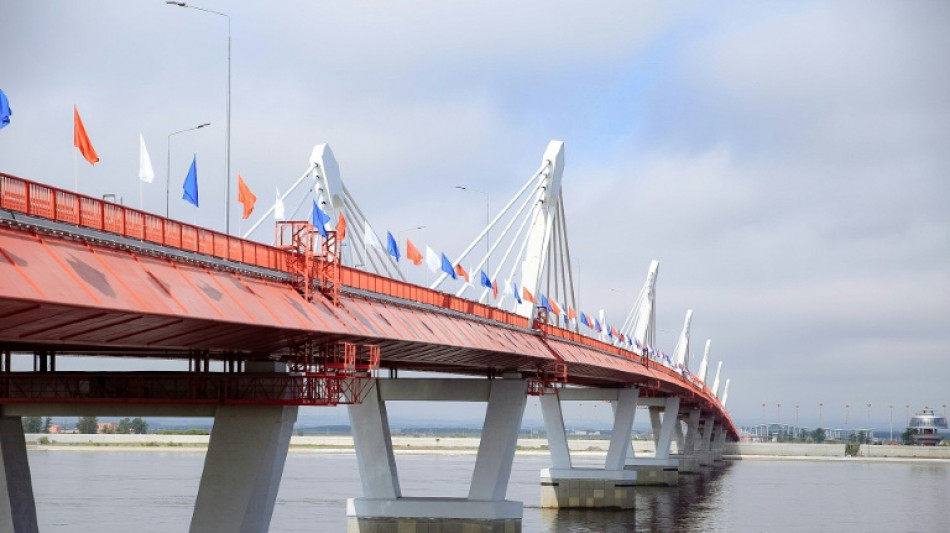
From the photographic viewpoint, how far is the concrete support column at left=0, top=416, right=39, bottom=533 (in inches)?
1393

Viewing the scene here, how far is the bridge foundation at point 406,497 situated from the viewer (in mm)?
58000

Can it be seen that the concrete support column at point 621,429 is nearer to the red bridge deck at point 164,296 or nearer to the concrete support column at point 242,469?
the red bridge deck at point 164,296

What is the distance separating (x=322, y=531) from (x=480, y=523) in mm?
15191

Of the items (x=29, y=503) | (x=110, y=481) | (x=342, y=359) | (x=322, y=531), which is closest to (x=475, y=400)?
(x=322, y=531)

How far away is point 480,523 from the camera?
59188mm

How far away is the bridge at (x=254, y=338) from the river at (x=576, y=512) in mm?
14839

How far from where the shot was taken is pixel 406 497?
58656 millimetres

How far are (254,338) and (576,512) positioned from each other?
57015 millimetres

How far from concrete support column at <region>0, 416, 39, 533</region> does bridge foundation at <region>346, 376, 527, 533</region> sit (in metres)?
21.7

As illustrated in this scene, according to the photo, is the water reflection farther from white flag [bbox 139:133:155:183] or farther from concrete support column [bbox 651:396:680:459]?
white flag [bbox 139:133:155:183]

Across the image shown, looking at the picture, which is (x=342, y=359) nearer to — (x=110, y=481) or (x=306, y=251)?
(x=306, y=251)

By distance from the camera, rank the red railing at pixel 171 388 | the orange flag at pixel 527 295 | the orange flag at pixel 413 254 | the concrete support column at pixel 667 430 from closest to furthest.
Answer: the red railing at pixel 171 388 → the orange flag at pixel 413 254 → the orange flag at pixel 527 295 → the concrete support column at pixel 667 430

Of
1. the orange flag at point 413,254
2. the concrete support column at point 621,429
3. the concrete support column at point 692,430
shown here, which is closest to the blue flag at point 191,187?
the orange flag at point 413,254

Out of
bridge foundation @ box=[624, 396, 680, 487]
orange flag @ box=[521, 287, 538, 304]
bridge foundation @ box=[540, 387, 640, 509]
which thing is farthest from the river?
orange flag @ box=[521, 287, 538, 304]
